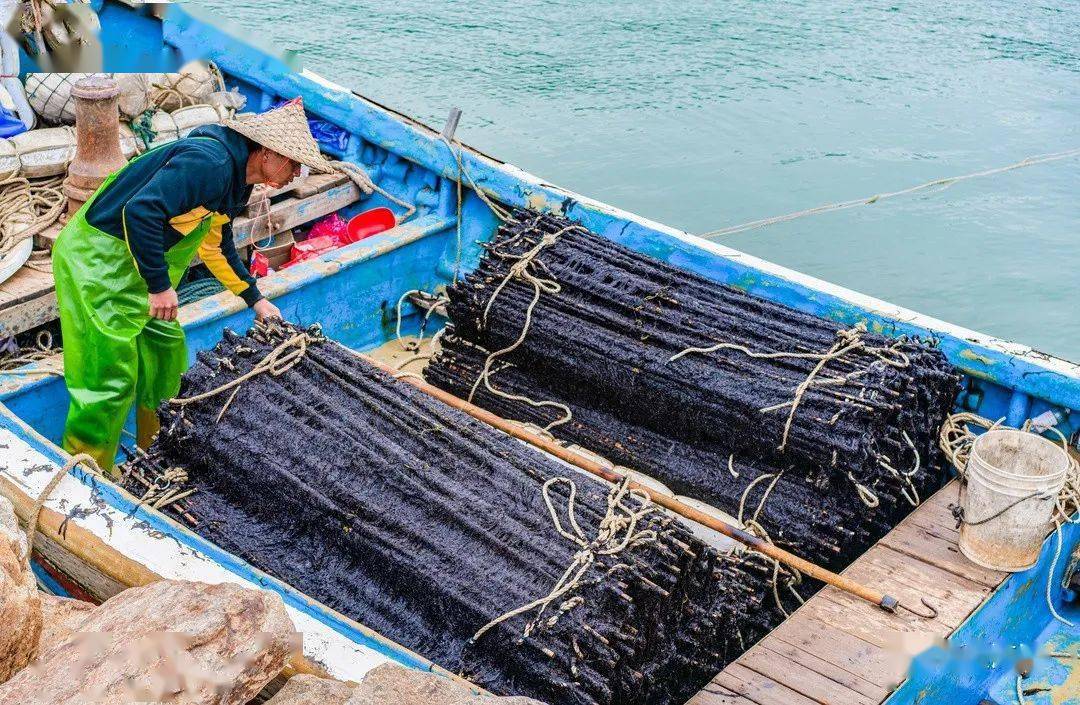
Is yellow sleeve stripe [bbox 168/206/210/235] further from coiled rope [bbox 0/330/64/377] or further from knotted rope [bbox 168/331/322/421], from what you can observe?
coiled rope [bbox 0/330/64/377]

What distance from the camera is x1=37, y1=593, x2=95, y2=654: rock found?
2.87m

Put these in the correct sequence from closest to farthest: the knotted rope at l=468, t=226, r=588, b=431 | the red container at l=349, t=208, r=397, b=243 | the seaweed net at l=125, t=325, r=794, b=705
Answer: the seaweed net at l=125, t=325, r=794, b=705 → the knotted rope at l=468, t=226, r=588, b=431 → the red container at l=349, t=208, r=397, b=243

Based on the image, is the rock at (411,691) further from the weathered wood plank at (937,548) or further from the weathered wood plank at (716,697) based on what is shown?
the weathered wood plank at (937,548)

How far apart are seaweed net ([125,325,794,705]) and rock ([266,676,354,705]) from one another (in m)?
0.63

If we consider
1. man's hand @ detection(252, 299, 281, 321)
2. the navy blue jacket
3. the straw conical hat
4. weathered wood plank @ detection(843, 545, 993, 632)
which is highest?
the straw conical hat

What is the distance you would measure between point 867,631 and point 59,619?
2.51 m

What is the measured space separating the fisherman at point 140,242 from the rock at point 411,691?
218cm

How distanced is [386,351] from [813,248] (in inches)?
259

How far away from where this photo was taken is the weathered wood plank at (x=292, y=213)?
236 inches

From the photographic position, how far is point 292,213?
6258 mm

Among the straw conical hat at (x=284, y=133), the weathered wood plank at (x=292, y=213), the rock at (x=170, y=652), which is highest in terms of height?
the straw conical hat at (x=284, y=133)

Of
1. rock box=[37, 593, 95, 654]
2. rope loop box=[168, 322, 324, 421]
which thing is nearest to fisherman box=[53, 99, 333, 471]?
rope loop box=[168, 322, 324, 421]

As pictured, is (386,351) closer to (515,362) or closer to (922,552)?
(515,362)

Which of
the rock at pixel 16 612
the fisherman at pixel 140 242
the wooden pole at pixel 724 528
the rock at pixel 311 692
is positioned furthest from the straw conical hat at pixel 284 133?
the rock at pixel 311 692
